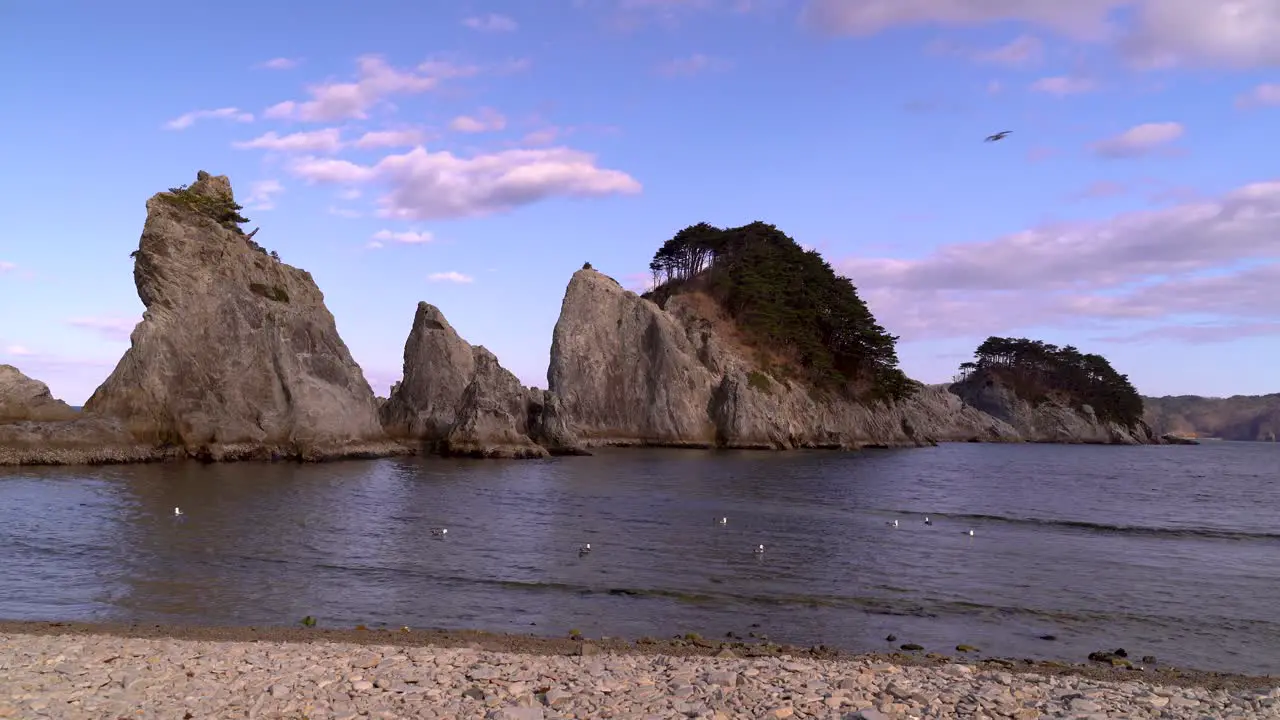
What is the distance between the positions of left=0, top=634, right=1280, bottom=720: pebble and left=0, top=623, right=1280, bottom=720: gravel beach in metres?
0.03

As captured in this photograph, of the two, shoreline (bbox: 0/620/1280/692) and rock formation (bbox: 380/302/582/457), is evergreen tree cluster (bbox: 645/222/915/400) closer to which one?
rock formation (bbox: 380/302/582/457)

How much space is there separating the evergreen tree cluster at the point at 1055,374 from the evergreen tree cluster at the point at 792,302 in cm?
6205

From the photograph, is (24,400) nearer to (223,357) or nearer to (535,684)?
(223,357)

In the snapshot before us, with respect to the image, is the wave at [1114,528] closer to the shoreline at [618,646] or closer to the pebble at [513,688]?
the shoreline at [618,646]

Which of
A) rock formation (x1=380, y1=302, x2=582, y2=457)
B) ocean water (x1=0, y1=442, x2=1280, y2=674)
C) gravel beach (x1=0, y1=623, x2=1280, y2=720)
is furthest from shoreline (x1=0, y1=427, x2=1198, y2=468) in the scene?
gravel beach (x1=0, y1=623, x2=1280, y2=720)

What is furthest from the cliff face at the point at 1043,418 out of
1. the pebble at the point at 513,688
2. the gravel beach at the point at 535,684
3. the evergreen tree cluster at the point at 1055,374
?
the pebble at the point at 513,688

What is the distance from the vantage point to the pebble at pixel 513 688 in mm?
10789

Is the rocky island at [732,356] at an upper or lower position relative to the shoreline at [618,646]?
upper

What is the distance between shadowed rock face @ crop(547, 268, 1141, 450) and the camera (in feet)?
301

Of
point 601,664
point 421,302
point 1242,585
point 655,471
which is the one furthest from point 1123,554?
point 421,302

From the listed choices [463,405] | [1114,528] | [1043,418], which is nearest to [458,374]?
[463,405]

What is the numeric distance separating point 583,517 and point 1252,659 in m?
23.3

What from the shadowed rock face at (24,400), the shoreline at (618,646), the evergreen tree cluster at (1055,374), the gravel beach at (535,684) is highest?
the evergreen tree cluster at (1055,374)

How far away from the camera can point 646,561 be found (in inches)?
1005
